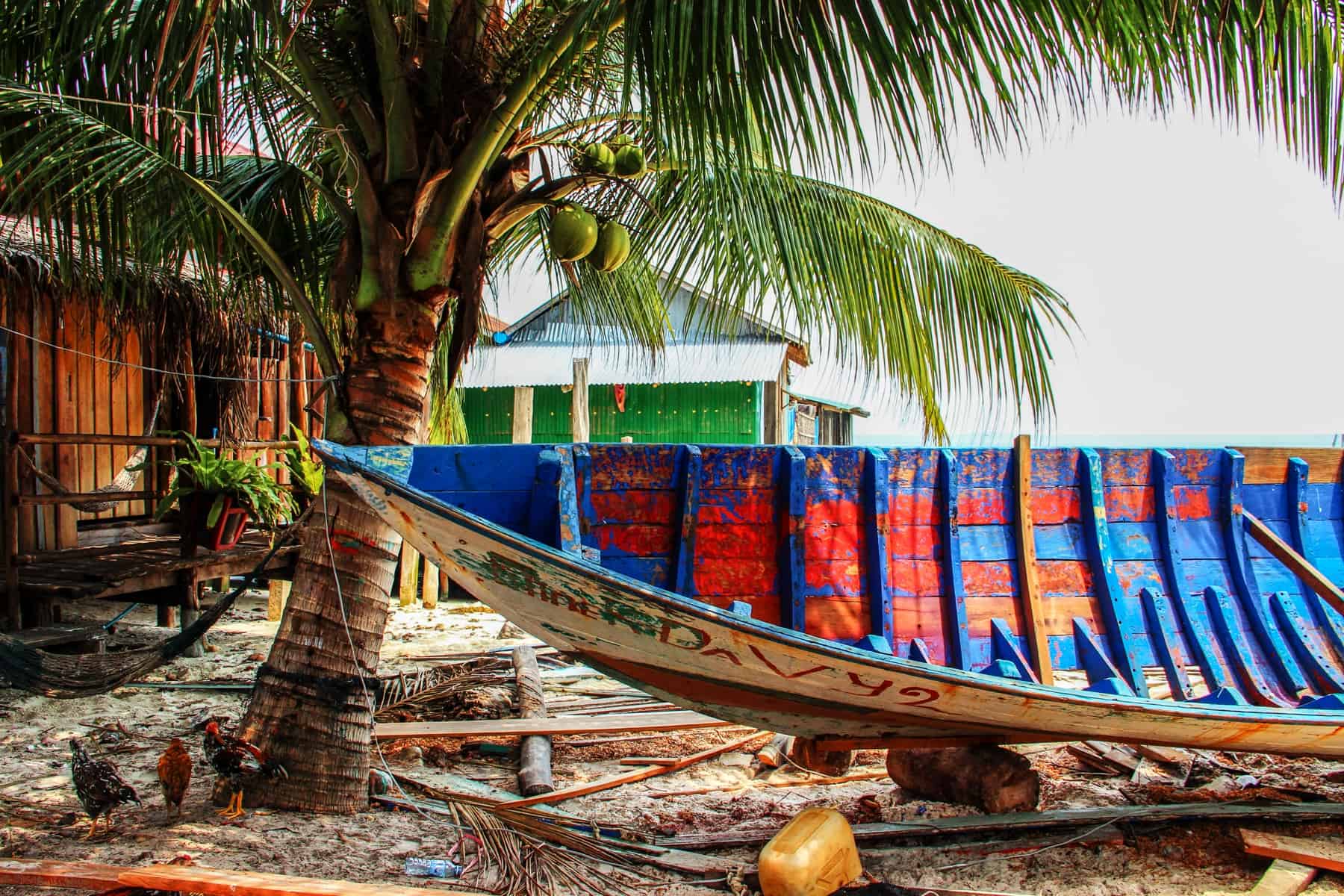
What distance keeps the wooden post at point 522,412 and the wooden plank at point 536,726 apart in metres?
5.97

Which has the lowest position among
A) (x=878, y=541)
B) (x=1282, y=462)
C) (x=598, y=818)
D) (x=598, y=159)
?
(x=598, y=818)

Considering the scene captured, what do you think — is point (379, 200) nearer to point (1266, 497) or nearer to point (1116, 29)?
point (1116, 29)

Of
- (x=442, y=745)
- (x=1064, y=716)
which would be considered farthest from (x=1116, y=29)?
(x=442, y=745)

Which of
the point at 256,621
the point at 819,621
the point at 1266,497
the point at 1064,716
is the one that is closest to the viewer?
the point at 1064,716

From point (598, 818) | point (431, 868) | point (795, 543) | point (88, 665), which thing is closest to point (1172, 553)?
point (795, 543)

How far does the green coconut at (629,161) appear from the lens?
4.17 meters

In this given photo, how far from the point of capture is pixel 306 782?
12.5 feet

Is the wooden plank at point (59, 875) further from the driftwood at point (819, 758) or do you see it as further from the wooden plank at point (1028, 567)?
the wooden plank at point (1028, 567)

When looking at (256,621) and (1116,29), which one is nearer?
(1116,29)

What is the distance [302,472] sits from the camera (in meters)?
7.21

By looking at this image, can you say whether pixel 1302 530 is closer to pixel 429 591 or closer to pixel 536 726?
pixel 536 726

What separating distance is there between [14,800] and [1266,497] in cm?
602

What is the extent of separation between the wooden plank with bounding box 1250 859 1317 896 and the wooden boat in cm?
43

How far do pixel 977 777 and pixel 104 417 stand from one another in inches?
282
